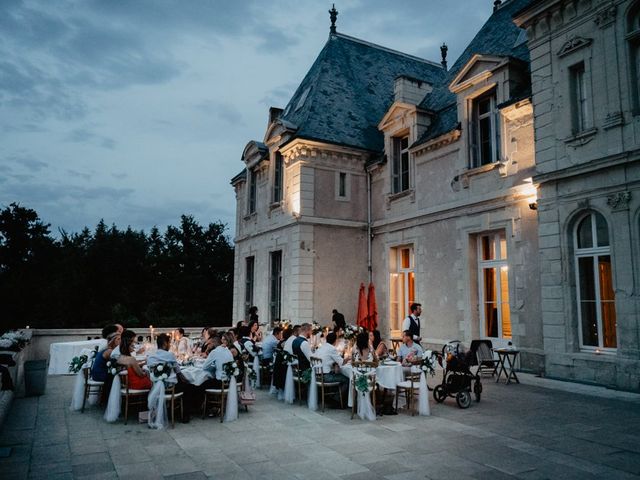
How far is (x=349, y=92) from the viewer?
1780 cm

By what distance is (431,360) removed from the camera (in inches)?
296

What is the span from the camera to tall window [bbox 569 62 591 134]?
29.4 feet

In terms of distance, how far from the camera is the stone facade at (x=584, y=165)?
Result: 802 cm

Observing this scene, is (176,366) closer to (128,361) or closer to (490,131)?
(128,361)

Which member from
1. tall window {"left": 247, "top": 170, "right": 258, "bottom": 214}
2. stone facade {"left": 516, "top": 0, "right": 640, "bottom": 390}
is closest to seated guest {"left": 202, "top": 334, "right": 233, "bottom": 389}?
stone facade {"left": 516, "top": 0, "right": 640, "bottom": 390}

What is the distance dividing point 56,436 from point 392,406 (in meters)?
4.88

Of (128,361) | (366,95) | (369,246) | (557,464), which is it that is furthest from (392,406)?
(366,95)

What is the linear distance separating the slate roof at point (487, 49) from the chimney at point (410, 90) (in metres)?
0.34

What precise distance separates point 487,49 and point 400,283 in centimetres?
757

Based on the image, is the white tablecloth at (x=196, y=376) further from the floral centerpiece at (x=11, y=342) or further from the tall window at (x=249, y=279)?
the tall window at (x=249, y=279)

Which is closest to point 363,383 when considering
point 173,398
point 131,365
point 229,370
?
point 229,370

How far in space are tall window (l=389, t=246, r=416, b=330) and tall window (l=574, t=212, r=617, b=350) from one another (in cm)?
595

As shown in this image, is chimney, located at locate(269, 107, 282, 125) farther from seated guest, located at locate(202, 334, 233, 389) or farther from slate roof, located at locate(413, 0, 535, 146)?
seated guest, located at locate(202, 334, 233, 389)

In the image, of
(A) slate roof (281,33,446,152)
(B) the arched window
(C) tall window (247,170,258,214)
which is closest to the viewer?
(B) the arched window
